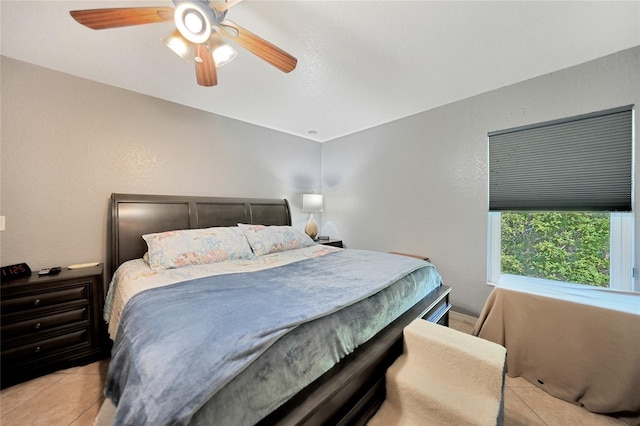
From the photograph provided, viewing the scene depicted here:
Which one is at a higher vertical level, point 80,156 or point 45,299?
point 80,156

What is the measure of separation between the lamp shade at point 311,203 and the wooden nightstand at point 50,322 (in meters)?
2.51

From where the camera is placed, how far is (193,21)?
1.27 meters

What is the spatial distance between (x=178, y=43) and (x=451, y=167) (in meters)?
2.79

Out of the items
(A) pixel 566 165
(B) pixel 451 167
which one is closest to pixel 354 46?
(B) pixel 451 167

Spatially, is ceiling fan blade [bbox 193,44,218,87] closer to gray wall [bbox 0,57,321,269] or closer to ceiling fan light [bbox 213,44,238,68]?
ceiling fan light [bbox 213,44,238,68]

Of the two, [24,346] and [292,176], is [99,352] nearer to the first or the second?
[24,346]

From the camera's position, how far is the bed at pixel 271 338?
76cm

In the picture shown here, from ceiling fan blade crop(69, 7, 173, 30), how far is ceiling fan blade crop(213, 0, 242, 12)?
23cm

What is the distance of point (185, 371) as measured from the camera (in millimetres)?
743

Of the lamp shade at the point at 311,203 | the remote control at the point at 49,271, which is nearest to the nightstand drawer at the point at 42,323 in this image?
the remote control at the point at 49,271

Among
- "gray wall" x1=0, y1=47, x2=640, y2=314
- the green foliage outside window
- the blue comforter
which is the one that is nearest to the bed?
the blue comforter

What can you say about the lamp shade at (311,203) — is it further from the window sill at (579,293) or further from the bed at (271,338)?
the window sill at (579,293)

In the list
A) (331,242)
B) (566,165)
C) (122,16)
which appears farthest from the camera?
(331,242)

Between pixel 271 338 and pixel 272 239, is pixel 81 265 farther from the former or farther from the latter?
pixel 271 338
